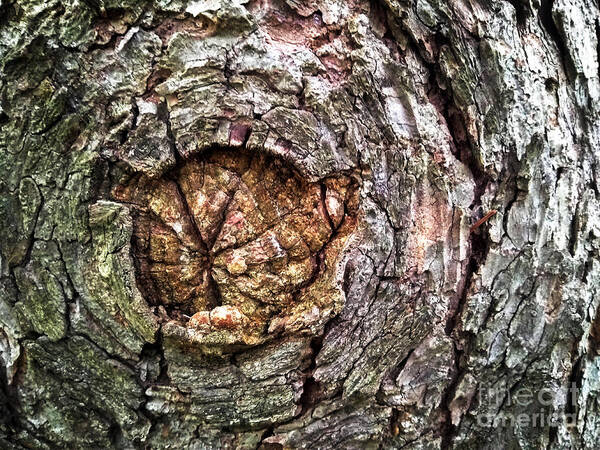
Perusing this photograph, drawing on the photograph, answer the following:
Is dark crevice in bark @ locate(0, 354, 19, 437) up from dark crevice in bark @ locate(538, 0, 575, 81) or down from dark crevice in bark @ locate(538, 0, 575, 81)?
down

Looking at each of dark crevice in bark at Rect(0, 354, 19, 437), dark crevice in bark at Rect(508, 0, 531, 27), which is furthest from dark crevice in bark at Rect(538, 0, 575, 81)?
dark crevice in bark at Rect(0, 354, 19, 437)

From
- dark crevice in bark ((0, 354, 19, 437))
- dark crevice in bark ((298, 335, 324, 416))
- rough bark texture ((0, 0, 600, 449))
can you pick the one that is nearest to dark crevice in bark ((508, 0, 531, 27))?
rough bark texture ((0, 0, 600, 449))

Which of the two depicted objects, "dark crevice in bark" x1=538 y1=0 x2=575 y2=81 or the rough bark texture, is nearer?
the rough bark texture

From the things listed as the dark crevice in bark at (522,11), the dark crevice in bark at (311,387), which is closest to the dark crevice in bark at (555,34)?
the dark crevice in bark at (522,11)

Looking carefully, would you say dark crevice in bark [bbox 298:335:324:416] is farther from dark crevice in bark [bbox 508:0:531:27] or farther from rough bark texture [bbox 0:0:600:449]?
dark crevice in bark [bbox 508:0:531:27]

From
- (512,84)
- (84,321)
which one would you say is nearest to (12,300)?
(84,321)

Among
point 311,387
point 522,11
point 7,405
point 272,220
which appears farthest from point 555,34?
point 7,405

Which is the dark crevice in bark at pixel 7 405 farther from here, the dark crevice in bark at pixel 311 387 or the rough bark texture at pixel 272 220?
the dark crevice in bark at pixel 311 387

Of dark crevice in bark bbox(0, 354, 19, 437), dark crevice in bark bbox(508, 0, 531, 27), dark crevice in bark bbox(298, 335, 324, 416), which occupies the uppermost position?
dark crevice in bark bbox(508, 0, 531, 27)

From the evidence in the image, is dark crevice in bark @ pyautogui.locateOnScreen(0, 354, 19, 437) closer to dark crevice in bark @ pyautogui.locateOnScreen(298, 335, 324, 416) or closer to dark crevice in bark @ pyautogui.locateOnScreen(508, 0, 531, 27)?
dark crevice in bark @ pyautogui.locateOnScreen(298, 335, 324, 416)

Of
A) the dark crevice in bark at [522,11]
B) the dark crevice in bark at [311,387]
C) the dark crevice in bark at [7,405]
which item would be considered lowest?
the dark crevice in bark at [7,405]
